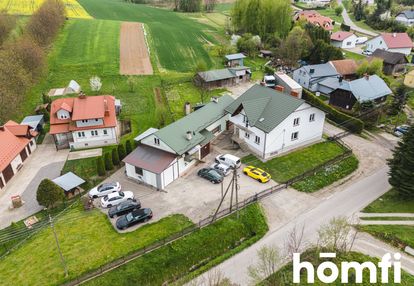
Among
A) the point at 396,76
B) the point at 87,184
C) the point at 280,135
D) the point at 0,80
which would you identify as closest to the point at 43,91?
the point at 0,80

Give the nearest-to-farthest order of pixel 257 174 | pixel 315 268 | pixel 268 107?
pixel 315 268, pixel 257 174, pixel 268 107

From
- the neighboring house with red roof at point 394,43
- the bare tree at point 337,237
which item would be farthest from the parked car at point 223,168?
the neighboring house with red roof at point 394,43

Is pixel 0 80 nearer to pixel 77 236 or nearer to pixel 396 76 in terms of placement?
pixel 77 236

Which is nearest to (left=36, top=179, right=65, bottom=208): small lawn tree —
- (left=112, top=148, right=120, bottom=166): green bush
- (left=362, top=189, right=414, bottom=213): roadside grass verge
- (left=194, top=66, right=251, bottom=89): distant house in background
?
(left=112, top=148, right=120, bottom=166): green bush

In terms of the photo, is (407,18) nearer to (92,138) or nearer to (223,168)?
(223,168)

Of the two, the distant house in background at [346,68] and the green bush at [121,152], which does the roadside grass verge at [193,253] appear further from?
the distant house in background at [346,68]

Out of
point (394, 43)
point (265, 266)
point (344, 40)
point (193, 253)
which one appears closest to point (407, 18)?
point (344, 40)

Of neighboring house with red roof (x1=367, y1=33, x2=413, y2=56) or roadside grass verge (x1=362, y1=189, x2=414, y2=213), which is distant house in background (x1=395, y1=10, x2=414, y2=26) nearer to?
neighboring house with red roof (x1=367, y1=33, x2=413, y2=56)
